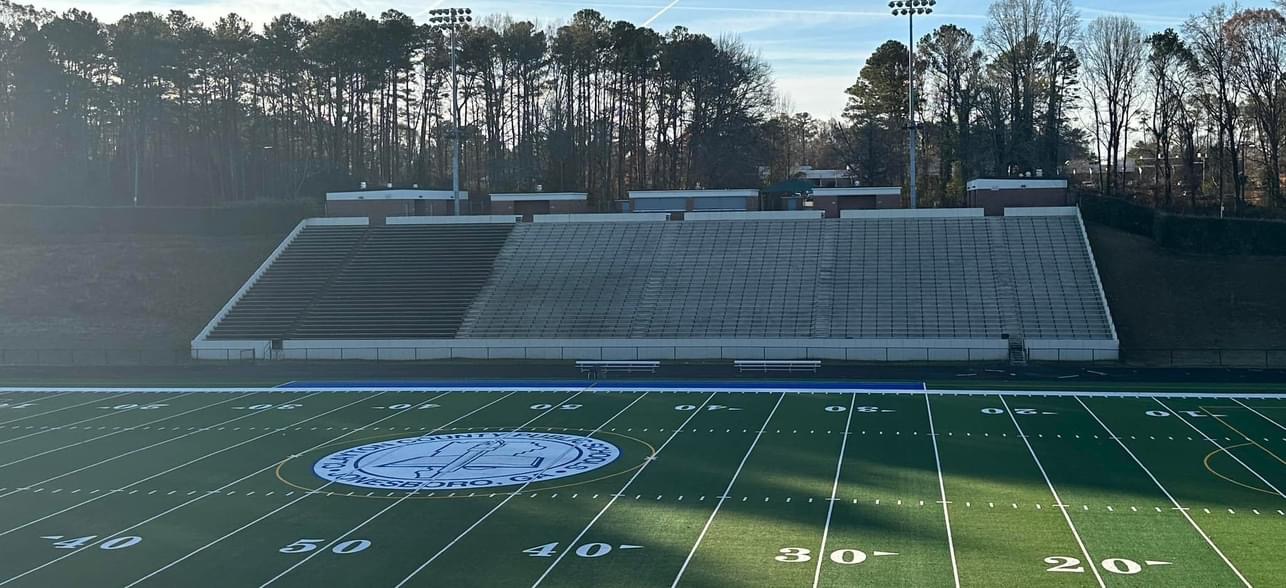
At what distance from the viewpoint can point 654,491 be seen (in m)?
19.2

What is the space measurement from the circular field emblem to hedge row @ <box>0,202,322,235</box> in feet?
111

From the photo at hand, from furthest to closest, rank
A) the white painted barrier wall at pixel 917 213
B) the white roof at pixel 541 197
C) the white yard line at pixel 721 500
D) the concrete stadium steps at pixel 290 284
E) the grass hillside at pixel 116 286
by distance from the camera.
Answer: the white roof at pixel 541 197
the white painted barrier wall at pixel 917 213
the grass hillside at pixel 116 286
the concrete stadium steps at pixel 290 284
the white yard line at pixel 721 500

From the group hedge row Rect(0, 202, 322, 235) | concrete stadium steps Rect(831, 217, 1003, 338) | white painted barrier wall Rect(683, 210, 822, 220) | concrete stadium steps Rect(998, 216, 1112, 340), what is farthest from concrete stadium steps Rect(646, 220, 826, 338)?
hedge row Rect(0, 202, 322, 235)

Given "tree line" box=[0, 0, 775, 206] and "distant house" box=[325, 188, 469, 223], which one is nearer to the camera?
"distant house" box=[325, 188, 469, 223]

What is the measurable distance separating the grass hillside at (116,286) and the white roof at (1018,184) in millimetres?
32267

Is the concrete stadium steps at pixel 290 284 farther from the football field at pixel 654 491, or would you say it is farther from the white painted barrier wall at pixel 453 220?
the football field at pixel 654 491

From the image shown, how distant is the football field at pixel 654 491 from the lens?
48.8 ft

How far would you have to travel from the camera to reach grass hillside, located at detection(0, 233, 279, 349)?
44.8m

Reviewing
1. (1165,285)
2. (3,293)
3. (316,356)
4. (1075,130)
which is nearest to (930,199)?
(1075,130)

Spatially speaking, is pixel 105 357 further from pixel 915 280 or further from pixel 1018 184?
pixel 1018 184

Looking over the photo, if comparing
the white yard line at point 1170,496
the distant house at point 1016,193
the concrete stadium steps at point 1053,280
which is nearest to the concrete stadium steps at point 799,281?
the concrete stadium steps at point 1053,280

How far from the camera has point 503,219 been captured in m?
52.8

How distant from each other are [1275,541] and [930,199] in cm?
5730

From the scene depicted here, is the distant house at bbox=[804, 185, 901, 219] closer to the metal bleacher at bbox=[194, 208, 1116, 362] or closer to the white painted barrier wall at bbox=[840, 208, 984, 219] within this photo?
the white painted barrier wall at bbox=[840, 208, 984, 219]
